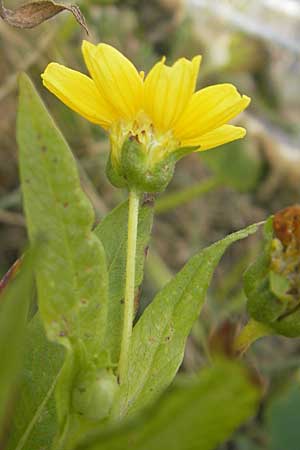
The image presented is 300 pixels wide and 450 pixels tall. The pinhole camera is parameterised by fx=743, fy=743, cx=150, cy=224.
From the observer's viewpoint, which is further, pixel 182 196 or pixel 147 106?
pixel 182 196

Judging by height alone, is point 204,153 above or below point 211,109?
below

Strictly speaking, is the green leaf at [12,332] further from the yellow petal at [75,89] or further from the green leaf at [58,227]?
the yellow petal at [75,89]

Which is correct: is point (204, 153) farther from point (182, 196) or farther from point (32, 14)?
point (32, 14)

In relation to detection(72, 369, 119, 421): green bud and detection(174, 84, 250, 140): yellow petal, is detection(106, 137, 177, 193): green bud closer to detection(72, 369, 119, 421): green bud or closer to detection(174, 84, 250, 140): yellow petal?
detection(174, 84, 250, 140): yellow petal

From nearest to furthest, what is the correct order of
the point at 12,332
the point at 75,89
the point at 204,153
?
the point at 12,332, the point at 75,89, the point at 204,153

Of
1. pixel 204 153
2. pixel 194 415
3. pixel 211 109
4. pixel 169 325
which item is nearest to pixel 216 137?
pixel 211 109

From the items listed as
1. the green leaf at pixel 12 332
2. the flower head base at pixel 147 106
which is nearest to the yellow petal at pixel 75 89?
the flower head base at pixel 147 106

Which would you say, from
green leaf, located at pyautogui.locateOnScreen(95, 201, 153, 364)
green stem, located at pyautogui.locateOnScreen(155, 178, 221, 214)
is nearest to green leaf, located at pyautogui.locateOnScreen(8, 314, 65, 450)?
green leaf, located at pyautogui.locateOnScreen(95, 201, 153, 364)
